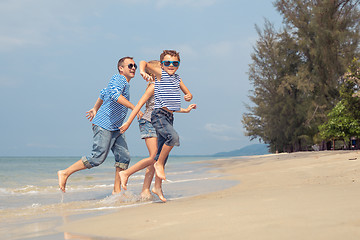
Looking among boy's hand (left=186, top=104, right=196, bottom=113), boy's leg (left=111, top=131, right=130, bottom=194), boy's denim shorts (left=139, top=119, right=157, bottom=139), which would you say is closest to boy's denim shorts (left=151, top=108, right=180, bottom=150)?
boy's hand (left=186, top=104, right=196, bottom=113)

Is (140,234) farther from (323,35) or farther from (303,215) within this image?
(323,35)

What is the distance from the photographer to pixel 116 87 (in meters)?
5.61

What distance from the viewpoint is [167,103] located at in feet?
16.5

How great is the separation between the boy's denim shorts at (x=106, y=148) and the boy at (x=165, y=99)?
83 cm

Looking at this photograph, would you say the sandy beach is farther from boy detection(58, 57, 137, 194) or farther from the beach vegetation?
the beach vegetation

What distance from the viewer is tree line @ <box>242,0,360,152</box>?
21844 mm

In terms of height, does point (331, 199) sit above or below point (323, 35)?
below

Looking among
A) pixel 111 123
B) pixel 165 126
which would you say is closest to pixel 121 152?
pixel 111 123

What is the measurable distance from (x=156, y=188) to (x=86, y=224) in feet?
5.56

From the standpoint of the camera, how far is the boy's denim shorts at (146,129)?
5.43 meters

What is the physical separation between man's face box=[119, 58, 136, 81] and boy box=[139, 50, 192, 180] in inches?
26.4

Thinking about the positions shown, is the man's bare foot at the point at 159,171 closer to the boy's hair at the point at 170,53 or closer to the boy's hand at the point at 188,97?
the boy's hand at the point at 188,97

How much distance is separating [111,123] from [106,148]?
0.39m

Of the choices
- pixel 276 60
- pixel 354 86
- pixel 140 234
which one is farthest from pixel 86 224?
pixel 276 60
